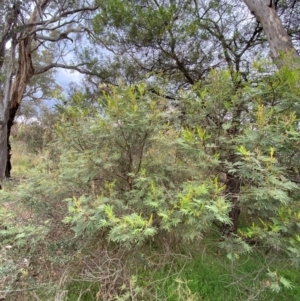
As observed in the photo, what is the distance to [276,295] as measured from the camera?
8.68 ft

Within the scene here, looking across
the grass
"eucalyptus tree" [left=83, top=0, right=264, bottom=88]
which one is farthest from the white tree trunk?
the grass

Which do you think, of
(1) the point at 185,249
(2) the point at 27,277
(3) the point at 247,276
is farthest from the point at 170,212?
(2) the point at 27,277

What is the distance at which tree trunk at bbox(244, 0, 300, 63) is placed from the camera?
346 centimetres

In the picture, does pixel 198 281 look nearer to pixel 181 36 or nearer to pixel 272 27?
pixel 272 27

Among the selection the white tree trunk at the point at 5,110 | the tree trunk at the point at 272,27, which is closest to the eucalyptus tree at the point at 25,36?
the white tree trunk at the point at 5,110

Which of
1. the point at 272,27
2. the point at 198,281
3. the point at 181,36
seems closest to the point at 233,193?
the point at 198,281

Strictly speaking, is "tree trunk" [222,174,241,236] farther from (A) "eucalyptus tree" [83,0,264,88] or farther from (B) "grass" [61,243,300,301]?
(A) "eucalyptus tree" [83,0,264,88]

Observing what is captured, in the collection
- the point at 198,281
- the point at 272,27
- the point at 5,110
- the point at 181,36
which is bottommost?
the point at 198,281

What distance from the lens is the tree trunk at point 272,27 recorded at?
3.46m

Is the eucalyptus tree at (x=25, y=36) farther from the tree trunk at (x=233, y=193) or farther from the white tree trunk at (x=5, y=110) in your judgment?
the tree trunk at (x=233, y=193)

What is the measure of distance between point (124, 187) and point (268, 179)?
4.60 feet

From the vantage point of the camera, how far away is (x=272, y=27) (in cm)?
363

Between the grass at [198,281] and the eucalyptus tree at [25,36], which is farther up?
the eucalyptus tree at [25,36]

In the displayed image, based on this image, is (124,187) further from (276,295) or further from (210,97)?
(276,295)
